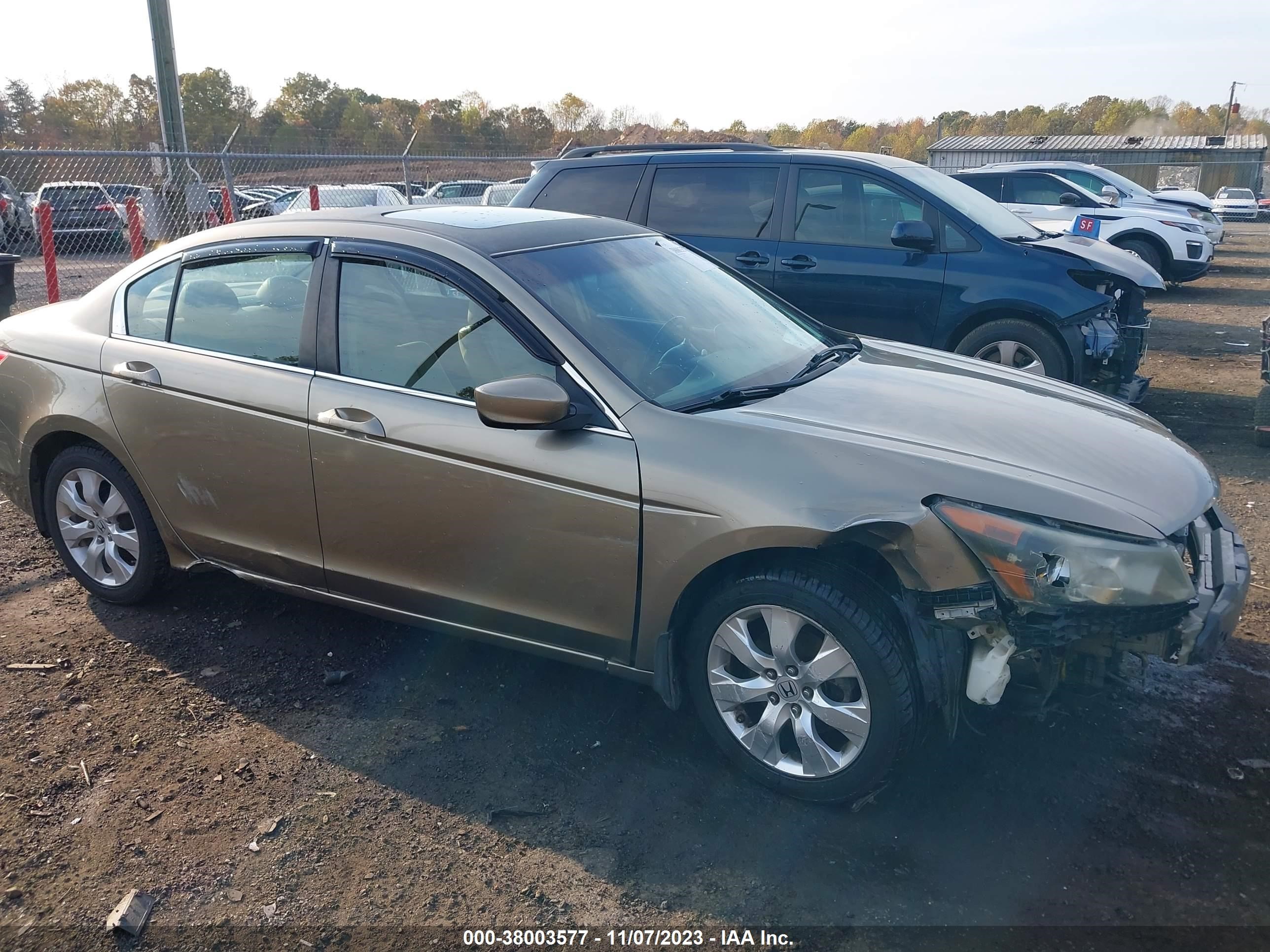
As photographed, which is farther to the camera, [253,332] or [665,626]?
[253,332]

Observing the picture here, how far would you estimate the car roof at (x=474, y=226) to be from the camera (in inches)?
144

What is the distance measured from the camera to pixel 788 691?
3047 mm

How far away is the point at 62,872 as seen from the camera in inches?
113

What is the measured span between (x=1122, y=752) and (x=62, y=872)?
3.32m

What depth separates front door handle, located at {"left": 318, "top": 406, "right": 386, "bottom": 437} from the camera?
3477mm

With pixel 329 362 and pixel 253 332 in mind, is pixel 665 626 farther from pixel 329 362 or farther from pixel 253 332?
pixel 253 332

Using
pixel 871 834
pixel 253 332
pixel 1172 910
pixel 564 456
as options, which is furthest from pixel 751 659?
pixel 253 332

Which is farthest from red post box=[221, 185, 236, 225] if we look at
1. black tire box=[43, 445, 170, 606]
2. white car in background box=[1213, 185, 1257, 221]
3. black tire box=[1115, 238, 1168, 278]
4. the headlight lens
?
white car in background box=[1213, 185, 1257, 221]

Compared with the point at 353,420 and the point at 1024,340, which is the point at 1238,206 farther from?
the point at 353,420

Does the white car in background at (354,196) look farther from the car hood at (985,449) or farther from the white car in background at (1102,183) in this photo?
the car hood at (985,449)

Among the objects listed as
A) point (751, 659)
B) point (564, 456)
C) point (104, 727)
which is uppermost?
point (564, 456)

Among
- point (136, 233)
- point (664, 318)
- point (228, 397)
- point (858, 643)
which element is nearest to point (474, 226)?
point (664, 318)

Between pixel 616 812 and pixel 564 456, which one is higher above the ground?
pixel 564 456

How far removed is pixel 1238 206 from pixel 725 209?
3867cm
